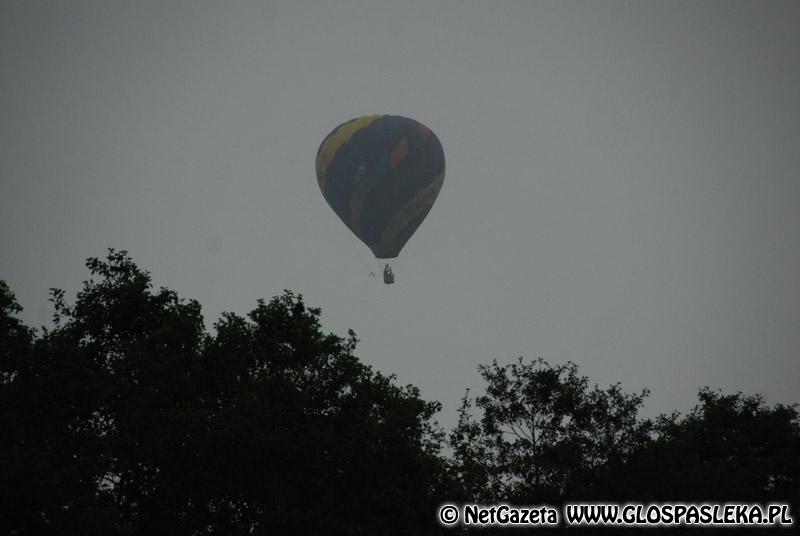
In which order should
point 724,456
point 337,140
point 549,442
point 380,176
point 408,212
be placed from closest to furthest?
point 549,442
point 724,456
point 380,176
point 337,140
point 408,212

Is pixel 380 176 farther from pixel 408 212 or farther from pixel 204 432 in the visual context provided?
pixel 204 432

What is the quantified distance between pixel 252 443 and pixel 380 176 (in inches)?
1202

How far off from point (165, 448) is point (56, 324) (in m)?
7.31

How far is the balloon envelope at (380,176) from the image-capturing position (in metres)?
58.3

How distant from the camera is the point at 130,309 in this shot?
34.0 metres

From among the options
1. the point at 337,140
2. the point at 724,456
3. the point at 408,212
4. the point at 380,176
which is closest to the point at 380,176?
the point at 380,176

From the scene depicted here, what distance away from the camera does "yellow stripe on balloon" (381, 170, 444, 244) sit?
5925cm

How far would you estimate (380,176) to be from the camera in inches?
2290

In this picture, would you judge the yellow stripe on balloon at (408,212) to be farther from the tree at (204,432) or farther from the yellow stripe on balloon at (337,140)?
the tree at (204,432)

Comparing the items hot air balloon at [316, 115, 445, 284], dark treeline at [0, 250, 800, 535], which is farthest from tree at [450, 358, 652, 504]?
hot air balloon at [316, 115, 445, 284]

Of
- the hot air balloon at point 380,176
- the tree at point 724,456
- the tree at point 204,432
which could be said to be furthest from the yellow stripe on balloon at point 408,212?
the tree at point 204,432

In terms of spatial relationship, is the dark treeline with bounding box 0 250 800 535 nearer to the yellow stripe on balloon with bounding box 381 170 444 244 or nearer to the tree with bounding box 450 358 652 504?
the tree with bounding box 450 358 652 504

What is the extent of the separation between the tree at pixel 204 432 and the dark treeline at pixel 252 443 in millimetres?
51

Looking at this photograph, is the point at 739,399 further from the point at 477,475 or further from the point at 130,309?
the point at 130,309
